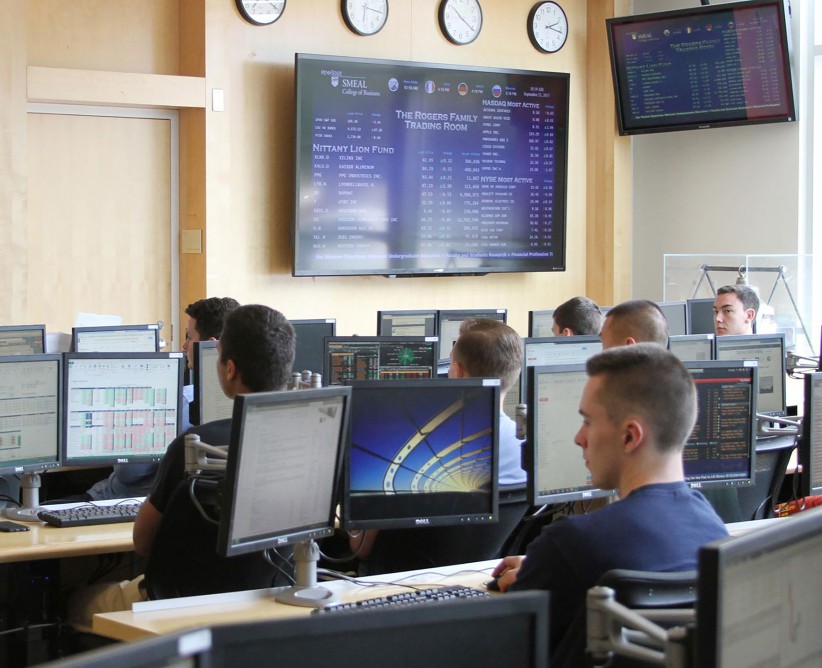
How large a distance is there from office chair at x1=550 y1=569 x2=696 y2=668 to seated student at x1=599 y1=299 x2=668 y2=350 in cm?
216

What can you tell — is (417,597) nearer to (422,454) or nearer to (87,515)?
(422,454)

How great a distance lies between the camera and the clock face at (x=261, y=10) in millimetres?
7367

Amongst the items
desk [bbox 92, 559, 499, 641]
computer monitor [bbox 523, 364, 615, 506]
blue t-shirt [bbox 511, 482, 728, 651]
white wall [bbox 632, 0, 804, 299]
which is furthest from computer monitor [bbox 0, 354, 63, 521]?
white wall [bbox 632, 0, 804, 299]

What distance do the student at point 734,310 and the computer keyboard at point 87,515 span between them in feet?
11.2

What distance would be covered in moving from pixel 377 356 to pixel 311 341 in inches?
30.0

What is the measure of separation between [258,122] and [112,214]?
1.09 meters

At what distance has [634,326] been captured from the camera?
4.10 metres

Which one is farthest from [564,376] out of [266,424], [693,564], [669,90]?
[669,90]

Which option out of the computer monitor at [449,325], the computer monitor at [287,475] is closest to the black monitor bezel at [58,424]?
the computer monitor at [287,475]

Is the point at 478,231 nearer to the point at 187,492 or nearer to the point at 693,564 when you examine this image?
the point at 187,492

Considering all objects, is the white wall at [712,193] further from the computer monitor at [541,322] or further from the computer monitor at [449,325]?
the computer monitor at [449,325]

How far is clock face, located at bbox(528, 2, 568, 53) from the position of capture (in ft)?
28.7

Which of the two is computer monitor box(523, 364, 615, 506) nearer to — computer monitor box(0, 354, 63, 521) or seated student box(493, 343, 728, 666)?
seated student box(493, 343, 728, 666)

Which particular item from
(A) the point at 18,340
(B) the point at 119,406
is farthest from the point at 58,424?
(A) the point at 18,340
